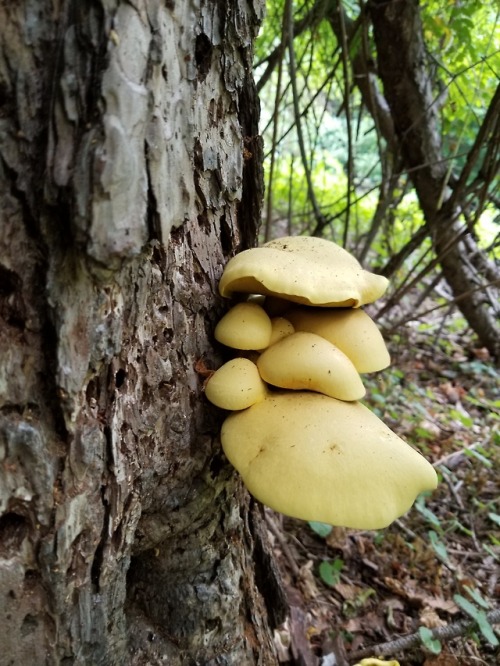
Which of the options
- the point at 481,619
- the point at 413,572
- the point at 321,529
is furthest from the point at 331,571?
the point at 481,619

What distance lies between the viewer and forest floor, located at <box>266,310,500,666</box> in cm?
217

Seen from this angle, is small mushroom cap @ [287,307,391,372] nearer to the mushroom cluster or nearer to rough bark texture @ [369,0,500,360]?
the mushroom cluster

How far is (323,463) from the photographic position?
1.22 metres

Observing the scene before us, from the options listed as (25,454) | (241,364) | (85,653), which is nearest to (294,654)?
(85,653)

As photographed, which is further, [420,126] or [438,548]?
[420,126]

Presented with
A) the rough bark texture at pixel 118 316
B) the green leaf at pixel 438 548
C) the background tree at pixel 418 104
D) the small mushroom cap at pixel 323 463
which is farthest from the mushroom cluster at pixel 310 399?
the background tree at pixel 418 104

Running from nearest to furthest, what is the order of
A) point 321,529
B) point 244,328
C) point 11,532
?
point 11,532, point 244,328, point 321,529

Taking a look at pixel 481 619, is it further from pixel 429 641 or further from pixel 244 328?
pixel 244 328

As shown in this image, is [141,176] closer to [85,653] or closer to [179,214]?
[179,214]

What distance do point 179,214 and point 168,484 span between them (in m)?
0.78

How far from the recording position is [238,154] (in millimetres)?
1498

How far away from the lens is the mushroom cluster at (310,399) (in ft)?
3.93

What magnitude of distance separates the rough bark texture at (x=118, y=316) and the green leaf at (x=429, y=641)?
3.02 feet

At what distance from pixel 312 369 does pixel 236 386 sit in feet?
0.68
